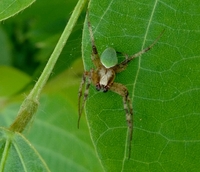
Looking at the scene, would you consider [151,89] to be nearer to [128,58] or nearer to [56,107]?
A: [128,58]

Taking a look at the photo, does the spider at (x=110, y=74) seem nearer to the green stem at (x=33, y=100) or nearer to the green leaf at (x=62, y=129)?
the green stem at (x=33, y=100)

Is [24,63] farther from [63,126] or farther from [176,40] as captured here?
[176,40]

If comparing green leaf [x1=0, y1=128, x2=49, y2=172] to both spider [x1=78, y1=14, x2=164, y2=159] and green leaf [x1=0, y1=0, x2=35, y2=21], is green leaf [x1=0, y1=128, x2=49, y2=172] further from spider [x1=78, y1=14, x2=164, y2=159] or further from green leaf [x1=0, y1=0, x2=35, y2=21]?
green leaf [x1=0, y1=0, x2=35, y2=21]

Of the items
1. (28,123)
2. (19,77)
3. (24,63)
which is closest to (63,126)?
(19,77)

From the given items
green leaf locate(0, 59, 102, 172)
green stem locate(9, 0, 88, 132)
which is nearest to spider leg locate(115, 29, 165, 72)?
green stem locate(9, 0, 88, 132)

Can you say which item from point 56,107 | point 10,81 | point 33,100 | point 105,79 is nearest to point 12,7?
point 33,100
